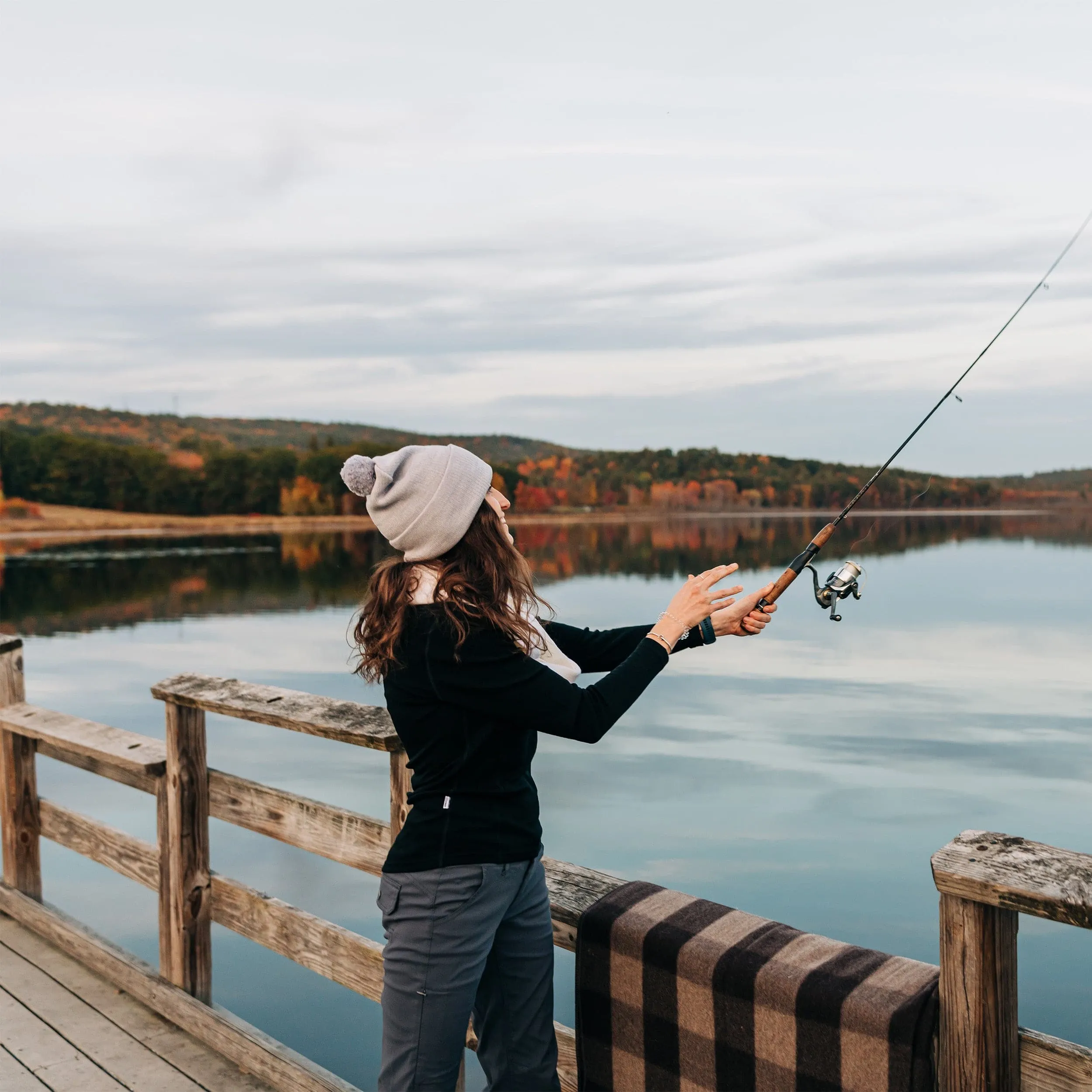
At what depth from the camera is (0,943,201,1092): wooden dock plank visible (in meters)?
2.79

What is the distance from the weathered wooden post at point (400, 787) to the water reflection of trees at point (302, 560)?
116cm

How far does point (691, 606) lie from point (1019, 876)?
0.63 m

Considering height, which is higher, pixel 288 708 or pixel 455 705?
pixel 455 705

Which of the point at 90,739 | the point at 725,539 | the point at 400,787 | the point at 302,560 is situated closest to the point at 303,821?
the point at 400,787

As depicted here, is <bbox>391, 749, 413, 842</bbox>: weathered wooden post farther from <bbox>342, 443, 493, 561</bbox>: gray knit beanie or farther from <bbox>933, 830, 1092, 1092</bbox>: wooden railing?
<bbox>933, 830, 1092, 1092</bbox>: wooden railing

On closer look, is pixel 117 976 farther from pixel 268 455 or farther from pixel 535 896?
pixel 268 455

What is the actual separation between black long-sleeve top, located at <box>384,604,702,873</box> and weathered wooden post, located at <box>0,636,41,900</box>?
8.79ft

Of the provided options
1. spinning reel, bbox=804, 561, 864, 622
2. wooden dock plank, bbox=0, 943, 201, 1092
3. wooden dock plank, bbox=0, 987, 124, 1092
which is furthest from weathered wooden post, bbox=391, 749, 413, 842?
wooden dock plank, bbox=0, 987, 124, 1092

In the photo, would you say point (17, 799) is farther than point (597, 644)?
Yes

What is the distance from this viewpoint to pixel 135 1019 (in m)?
3.13

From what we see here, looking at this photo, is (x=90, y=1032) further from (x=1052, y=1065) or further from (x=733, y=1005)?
(x=1052, y=1065)

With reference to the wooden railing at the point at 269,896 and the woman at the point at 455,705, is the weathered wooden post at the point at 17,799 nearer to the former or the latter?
the wooden railing at the point at 269,896

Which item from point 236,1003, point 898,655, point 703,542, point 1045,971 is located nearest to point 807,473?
point 898,655

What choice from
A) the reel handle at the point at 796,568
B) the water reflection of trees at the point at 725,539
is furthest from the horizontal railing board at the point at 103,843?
the water reflection of trees at the point at 725,539
